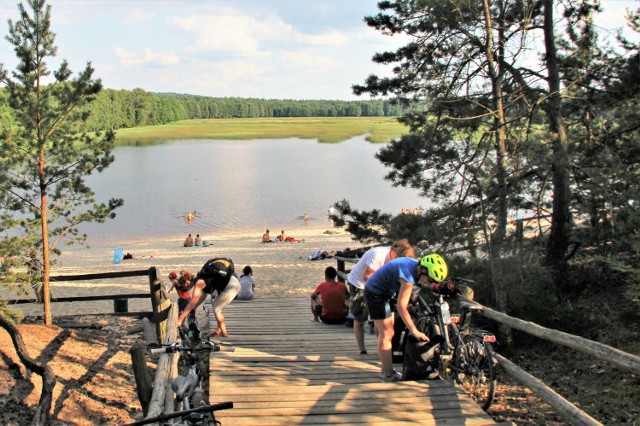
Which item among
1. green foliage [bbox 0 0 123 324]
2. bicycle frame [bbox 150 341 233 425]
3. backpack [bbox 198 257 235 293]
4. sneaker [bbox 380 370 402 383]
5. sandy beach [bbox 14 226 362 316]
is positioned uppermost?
green foliage [bbox 0 0 123 324]

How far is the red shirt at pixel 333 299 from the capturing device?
860cm

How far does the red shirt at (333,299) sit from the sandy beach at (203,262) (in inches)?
226

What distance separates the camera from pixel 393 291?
5277mm

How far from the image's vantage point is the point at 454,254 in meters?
11.3

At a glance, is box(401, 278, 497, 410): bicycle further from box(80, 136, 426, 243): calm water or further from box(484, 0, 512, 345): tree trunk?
box(80, 136, 426, 243): calm water

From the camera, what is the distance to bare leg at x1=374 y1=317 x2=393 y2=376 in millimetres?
5285

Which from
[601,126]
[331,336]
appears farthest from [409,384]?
[601,126]

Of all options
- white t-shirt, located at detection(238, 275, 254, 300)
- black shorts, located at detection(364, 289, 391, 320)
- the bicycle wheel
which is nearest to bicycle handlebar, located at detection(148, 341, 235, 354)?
black shorts, located at detection(364, 289, 391, 320)

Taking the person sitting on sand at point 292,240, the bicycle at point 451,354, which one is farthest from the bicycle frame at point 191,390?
the person sitting on sand at point 292,240

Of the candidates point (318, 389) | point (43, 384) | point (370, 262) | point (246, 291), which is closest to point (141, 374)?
point (318, 389)

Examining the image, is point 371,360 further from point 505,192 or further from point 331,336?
point 505,192

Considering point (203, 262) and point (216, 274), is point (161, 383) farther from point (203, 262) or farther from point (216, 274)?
point (203, 262)

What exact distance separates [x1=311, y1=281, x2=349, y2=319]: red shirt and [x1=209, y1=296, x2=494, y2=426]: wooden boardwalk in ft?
3.59

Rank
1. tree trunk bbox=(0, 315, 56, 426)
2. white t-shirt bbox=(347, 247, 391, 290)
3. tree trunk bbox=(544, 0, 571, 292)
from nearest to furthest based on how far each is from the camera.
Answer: tree trunk bbox=(0, 315, 56, 426) < white t-shirt bbox=(347, 247, 391, 290) < tree trunk bbox=(544, 0, 571, 292)
